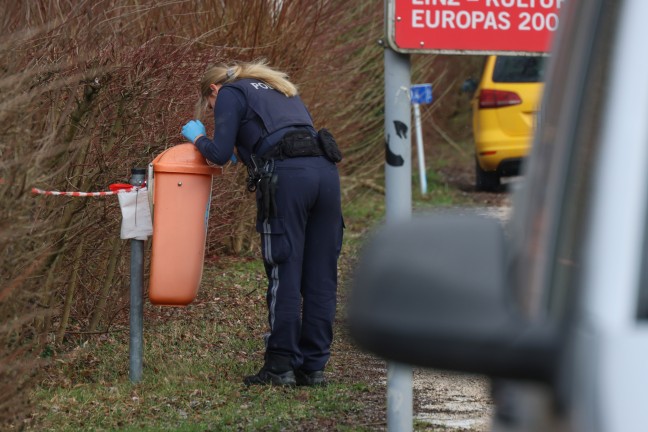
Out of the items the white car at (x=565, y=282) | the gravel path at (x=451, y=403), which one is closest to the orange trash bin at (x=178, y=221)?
the gravel path at (x=451, y=403)

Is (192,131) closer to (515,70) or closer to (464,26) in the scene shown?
(464,26)

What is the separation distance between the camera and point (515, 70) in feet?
47.8

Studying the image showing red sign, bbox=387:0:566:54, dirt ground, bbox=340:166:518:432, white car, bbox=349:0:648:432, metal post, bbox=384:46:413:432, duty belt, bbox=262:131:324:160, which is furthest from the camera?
duty belt, bbox=262:131:324:160

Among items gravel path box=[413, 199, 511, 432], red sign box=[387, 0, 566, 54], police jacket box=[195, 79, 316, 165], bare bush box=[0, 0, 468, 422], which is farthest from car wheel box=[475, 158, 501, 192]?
red sign box=[387, 0, 566, 54]

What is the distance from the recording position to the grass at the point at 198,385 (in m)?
5.70

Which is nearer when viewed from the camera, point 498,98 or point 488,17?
point 488,17

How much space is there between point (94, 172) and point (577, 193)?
5298 mm

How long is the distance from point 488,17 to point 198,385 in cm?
264

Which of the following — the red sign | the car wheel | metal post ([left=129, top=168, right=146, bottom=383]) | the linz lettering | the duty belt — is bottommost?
metal post ([left=129, top=168, right=146, bottom=383])

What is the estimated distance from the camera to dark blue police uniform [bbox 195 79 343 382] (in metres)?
6.24

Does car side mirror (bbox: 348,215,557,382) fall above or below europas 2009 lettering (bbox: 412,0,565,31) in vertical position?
below

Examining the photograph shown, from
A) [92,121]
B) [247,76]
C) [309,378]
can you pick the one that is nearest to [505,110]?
[247,76]

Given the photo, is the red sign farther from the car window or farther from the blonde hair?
the car window

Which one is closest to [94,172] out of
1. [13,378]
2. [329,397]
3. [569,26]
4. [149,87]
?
[149,87]
